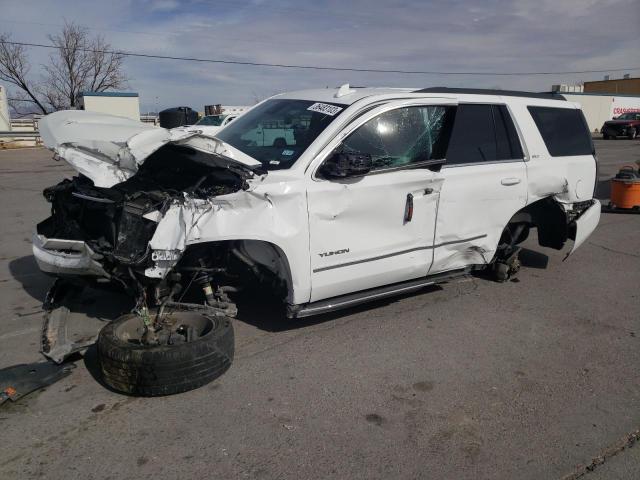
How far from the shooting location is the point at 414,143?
15.0 ft

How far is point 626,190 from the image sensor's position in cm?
975

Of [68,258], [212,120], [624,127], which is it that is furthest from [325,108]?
[624,127]

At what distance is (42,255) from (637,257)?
22.6 feet

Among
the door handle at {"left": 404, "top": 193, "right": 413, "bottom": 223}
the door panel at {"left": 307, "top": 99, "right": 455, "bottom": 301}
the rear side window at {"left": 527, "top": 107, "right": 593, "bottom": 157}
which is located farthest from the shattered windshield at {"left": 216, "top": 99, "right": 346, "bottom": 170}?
the rear side window at {"left": 527, "top": 107, "right": 593, "bottom": 157}

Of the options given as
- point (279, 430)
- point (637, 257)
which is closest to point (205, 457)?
point (279, 430)

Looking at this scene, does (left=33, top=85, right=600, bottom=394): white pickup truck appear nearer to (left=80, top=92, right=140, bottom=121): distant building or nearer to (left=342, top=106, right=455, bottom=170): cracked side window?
(left=342, top=106, right=455, bottom=170): cracked side window

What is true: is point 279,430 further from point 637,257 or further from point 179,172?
point 637,257

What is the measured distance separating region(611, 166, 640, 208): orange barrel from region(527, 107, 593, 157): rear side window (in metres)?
4.43

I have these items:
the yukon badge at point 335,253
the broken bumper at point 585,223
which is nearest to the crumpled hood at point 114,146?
the yukon badge at point 335,253

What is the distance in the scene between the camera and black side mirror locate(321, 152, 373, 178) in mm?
3920

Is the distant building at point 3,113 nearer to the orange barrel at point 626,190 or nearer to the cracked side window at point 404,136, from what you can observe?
the orange barrel at point 626,190

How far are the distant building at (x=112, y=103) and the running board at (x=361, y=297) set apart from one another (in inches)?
1058

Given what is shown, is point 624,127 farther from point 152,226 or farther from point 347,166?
point 152,226

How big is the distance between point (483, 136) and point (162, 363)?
3612mm
